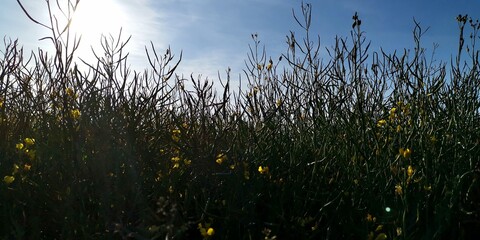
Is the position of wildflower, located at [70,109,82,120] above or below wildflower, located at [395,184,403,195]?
above

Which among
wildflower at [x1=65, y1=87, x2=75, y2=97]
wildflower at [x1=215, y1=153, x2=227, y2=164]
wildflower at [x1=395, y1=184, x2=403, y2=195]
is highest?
wildflower at [x1=65, y1=87, x2=75, y2=97]

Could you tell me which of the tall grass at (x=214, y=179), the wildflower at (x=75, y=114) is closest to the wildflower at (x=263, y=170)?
the tall grass at (x=214, y=179)

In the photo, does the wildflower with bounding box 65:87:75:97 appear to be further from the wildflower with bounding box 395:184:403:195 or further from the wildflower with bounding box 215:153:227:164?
the wildflower with bounding box 395:184:403:195

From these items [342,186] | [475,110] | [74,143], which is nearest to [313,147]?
[342,186]

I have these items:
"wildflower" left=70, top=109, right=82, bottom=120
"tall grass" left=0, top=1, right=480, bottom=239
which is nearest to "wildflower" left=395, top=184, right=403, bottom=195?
"tall grass" left=0, top=1, right=480, bottom=239

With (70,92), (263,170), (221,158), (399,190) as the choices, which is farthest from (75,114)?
(399,190)

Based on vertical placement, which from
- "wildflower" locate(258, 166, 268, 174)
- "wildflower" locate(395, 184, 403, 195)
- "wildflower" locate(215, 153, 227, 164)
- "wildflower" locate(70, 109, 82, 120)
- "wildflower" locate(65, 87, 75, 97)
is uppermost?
"wildflower" locate(65, 87, 75, 97)

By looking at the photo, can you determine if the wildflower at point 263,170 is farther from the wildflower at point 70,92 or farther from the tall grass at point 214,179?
the wildflower at point 70,92

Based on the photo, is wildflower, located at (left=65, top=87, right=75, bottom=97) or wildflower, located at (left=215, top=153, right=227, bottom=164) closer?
wildflower, located at (left=215, top=153, right=227, bottom=164)

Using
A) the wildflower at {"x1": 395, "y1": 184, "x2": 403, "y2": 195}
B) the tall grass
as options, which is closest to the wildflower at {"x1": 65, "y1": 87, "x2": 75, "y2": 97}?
the tall grass

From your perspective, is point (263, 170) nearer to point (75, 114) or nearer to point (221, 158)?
point (221, 158)

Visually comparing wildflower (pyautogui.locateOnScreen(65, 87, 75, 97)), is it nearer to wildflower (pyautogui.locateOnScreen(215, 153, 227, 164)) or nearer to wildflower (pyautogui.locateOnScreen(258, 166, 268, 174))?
wildflower (pyautogui.locateOnScreen(215, 153, 227, 164))

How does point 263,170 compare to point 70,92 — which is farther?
point 70,92

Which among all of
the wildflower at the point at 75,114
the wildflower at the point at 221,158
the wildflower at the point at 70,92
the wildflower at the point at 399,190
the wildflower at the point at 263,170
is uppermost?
the wildflower at the point at 70,92
